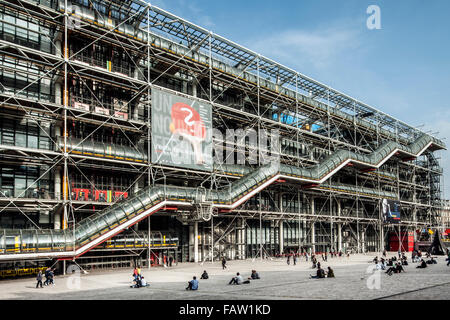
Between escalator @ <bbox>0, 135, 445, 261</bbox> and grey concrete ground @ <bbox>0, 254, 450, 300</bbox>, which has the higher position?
escalator @ <bbox>0, 135, 445, 261</bbox>

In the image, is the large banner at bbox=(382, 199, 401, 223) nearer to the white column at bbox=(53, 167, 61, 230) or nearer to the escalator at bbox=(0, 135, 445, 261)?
the escalator at bbox=(0, 135, 445, 261)

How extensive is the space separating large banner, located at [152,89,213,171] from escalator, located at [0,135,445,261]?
314 centimetres

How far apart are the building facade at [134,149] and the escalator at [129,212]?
0.09m

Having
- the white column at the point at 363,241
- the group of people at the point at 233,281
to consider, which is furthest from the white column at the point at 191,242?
the white column at the point at 363,241

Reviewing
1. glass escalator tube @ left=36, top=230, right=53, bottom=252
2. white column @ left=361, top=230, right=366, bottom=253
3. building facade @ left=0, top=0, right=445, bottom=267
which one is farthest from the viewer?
white column @ left=361, top=230, right=366, bottom=253

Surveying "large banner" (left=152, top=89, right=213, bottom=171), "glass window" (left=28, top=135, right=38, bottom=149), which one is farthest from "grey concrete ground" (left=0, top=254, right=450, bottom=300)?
"large banner" (left=152, top=89, right=213, bottom=171)

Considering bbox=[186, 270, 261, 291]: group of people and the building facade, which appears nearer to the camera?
bbox=[186, 270, 261, 291]: group of people

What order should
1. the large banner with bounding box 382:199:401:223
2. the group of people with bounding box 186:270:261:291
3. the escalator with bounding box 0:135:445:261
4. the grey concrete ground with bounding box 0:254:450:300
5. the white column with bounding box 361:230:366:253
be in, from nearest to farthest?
the grey concrete ground with bounding box 0:254:450:300 < the group of people with bounding box 186:270:261:291 < the escalator with bounding box 0:135:445:261 < the large banner with bounding box 382:199:401:223 < the white column with bounding box 361:230:366:253

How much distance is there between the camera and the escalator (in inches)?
1074

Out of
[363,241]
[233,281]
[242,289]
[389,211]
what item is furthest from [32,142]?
[389,211]

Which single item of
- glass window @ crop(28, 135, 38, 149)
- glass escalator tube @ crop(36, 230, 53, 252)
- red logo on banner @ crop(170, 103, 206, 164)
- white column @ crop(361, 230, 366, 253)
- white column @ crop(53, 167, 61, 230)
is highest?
red logo on banner @ crop(170, 103, 206, 164)

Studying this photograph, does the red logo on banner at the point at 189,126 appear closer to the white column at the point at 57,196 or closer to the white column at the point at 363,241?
the white column at the point at 57,196
